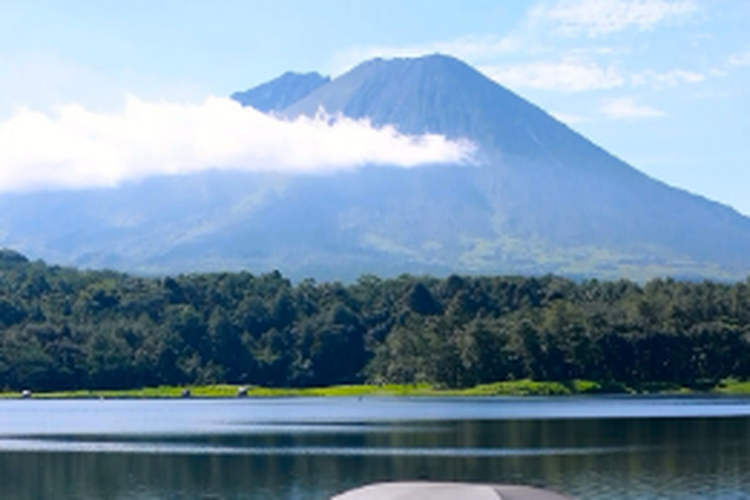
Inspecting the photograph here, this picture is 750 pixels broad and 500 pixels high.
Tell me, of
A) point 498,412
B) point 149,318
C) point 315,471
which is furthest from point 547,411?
point 149,318

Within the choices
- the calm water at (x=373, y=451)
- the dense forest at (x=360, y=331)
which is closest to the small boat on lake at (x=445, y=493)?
the calm water at (x=373, y=451)

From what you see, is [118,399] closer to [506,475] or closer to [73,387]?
[73,387]

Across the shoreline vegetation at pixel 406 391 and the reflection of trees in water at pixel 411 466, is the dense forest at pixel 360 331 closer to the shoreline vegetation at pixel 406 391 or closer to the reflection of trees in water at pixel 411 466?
the shoreline vegetation at pixel 406 391

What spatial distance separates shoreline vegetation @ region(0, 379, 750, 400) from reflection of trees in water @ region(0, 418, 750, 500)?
44915mm

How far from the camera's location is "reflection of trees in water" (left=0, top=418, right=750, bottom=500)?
33938 millimetres

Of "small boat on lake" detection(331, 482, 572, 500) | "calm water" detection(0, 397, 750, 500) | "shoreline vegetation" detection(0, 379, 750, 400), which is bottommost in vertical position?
"shoreline vegetation" detection(0, 379, 750, 400)

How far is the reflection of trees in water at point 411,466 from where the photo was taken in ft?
111

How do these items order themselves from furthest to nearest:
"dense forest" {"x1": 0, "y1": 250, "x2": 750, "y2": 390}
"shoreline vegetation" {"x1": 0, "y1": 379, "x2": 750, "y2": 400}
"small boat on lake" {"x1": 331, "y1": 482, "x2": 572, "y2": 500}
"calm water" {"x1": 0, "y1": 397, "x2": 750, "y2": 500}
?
"dense forest" {"x1": 0, "y1": 250, "x2": 750, "y2": 390} → "shoreline vegetation" {"x1": 0, "y1": 379, "x2": 750, "y2": 400} → "calm water" {"x1": 0, "y1": 397, "x2": 750, "y2": 500} → "small boat on lake" {"x1": 331, "y1": 482, "x2": 572, "y2": 500}

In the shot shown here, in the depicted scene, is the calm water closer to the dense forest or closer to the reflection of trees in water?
the reflection of trees in water

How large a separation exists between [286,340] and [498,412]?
176 feet

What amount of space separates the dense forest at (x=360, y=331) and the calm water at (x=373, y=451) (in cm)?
2286

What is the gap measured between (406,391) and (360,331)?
1671 centimetres

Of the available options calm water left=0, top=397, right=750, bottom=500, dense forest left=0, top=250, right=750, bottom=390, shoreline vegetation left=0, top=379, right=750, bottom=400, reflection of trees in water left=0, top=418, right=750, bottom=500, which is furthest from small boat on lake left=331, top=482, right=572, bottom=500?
dense forest left=0, top=250, right=750, bottom=390

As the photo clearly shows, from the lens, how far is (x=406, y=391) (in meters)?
109
